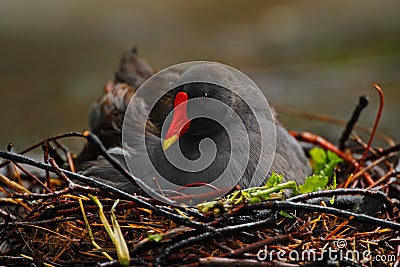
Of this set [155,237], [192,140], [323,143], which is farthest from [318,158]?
[155,237]

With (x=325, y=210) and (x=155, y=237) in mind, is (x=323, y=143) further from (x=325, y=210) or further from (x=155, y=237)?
(x=155, y=237)

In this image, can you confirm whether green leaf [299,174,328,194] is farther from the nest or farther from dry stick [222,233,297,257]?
dry stick [222,233,297,257]

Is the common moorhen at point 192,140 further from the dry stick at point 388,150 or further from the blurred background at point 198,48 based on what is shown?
the blurred background at point 198,48

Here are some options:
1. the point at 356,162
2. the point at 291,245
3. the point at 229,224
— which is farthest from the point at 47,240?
the point at 356,162

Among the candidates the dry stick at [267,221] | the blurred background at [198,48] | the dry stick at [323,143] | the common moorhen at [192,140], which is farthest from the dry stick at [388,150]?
the blurred background at [198,48]

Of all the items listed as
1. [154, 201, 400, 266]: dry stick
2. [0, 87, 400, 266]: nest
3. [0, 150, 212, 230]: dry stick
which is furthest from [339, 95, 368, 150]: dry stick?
[0, 150, 212, 230]: dry stick

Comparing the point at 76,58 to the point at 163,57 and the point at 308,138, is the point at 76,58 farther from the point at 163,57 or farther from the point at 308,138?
the point at 308,138
